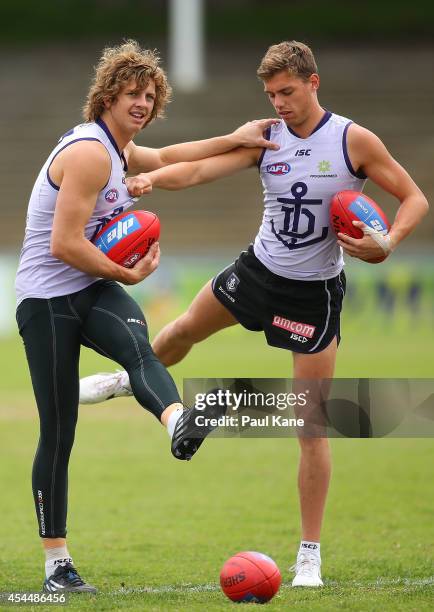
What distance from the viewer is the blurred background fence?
20.0 meters

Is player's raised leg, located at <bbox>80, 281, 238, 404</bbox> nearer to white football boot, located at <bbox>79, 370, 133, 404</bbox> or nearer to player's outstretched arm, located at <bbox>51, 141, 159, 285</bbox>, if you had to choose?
white football boot, located at <bbox>79, 370, 133, 404</bbox>

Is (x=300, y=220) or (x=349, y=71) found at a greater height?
(x=349, y=71)

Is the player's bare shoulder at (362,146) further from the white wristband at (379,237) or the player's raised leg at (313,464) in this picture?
the player's raised leg at (313,464)

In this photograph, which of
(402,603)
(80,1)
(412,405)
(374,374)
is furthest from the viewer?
(80,1)

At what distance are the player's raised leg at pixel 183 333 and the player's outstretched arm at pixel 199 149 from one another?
0.82 m

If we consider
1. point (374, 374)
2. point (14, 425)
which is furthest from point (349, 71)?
point (14, 425)

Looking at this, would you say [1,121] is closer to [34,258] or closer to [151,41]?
[151,41]

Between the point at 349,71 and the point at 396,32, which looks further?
the point at 396,32

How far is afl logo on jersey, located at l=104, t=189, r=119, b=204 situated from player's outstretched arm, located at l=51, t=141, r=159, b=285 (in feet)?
Result: 0.49

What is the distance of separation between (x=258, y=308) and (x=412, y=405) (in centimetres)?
102

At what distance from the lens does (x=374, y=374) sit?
48.3 feet

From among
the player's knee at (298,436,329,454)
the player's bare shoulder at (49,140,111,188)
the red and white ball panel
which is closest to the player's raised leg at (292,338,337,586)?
the player's knee at (298,436,329,454)

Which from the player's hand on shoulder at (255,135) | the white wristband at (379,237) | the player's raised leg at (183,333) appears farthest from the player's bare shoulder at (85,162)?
the player's raised leg at (183,333)

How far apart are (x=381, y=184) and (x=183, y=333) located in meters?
1.57
